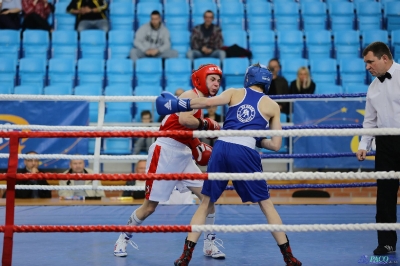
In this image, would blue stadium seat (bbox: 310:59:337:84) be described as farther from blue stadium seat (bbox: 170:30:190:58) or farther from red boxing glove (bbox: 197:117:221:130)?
red boxing glove (bbox: 197:117:221:130)

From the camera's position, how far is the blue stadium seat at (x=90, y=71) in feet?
30.5

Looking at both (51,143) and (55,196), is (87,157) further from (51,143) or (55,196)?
(55,196)

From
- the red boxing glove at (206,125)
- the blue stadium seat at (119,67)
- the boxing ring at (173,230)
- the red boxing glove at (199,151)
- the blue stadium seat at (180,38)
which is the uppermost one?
the blue stadium seat at (180,38)

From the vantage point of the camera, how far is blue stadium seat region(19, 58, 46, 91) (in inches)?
366

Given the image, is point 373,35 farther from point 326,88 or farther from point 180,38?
point 180,38

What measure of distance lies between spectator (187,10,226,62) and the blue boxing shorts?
232 inches

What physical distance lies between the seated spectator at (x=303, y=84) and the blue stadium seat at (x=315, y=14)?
2.37m

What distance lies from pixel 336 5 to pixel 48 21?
485 centimetres

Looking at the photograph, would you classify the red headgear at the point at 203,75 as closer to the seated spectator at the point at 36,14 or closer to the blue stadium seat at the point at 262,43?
the blue stadium seat at the point at 262,43

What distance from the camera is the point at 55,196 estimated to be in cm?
750

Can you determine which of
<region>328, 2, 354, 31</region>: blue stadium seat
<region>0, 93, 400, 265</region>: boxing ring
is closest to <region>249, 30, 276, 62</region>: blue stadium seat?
<region>328, 2, 354, 31</region>: blue stadium seat

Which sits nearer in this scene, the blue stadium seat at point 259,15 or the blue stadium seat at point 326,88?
the blue stadium seat at point 326,88

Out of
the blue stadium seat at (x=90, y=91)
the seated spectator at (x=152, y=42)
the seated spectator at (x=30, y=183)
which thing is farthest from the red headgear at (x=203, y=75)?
the seated spectator at (x=152, y=42)

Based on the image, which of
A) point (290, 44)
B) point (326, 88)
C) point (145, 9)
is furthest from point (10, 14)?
point (326, 88)
